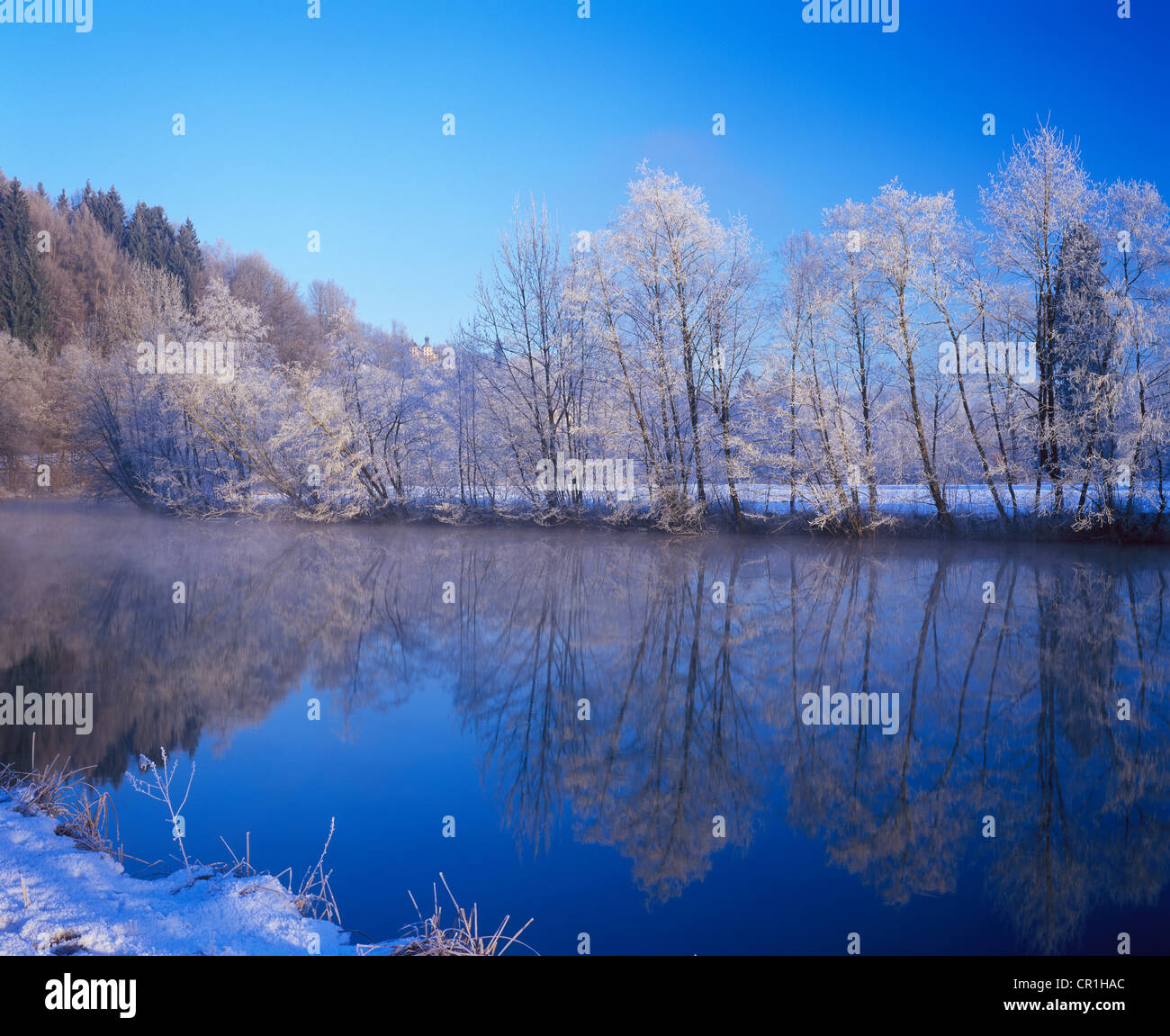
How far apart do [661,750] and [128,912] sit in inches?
147

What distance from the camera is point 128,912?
318cm

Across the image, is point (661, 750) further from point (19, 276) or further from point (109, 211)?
point (109, 211)

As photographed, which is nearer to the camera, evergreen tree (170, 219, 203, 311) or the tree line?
the tree line

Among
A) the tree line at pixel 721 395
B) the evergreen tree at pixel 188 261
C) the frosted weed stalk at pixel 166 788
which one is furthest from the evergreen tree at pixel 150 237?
the frosted weed stalk at pixel 166 788

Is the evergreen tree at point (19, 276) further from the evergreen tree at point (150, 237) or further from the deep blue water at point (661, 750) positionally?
the deep blue water at point (661, 750)

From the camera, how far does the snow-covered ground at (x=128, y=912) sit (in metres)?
2.88

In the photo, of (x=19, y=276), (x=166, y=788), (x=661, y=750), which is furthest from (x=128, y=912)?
(x=19, y=276)

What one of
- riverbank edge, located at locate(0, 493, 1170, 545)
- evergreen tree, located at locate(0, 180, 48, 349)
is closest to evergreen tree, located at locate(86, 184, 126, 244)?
evergreen tree, located at locate(0, 180, 48, 349)

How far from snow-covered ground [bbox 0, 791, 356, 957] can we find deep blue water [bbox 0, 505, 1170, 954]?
0.45m

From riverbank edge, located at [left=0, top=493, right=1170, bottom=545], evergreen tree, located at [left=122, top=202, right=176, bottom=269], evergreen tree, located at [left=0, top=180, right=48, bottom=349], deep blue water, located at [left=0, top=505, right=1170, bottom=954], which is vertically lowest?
deep blue water, located at [left=0, top=505, right=1170, bottom=954]

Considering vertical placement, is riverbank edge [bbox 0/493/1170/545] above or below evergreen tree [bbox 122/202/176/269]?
below

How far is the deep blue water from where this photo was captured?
3.78 metres

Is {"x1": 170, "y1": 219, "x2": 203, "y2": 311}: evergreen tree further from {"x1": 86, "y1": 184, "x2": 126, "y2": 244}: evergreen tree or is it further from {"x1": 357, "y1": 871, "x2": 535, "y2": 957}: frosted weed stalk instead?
{"x1": 357, "y1": 871, "x2": 535, "y2": 957}: frosted weed stalk
